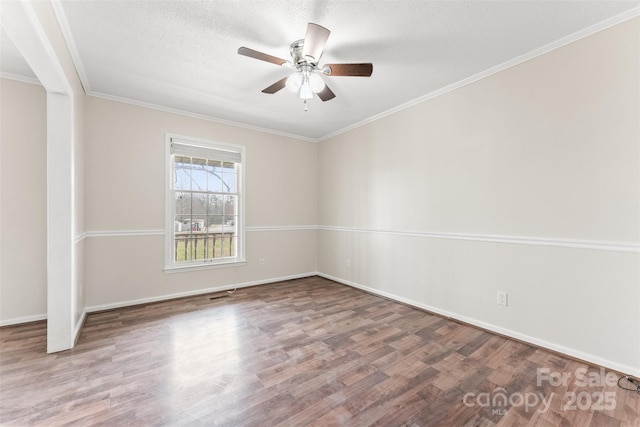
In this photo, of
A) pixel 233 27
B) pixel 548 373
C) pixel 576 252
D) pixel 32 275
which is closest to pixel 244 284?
pixel 32 275

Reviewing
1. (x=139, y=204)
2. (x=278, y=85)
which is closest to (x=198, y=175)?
→ (x=139, y=204)

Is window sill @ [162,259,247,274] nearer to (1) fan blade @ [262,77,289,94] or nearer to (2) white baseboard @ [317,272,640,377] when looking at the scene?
(2) white baseboard @ [317,272,640,377]

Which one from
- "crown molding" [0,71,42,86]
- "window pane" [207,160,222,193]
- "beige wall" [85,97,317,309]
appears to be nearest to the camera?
"crown molding" [0,71,42,86]

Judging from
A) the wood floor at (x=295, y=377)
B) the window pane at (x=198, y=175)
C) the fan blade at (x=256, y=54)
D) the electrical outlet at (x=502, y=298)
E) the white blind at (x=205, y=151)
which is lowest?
the wood floor at (x=295, y=377)

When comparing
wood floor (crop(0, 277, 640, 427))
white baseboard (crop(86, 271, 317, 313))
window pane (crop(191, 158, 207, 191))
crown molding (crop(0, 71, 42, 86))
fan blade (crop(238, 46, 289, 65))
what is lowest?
wood floor (crop(0, 277, 640, 427))

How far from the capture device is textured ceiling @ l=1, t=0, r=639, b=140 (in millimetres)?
1879

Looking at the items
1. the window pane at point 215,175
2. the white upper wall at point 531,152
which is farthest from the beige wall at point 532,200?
the window pane at point 215,175

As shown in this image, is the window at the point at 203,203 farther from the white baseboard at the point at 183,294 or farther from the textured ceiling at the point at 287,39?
the textured ceiling at the point at 287,39

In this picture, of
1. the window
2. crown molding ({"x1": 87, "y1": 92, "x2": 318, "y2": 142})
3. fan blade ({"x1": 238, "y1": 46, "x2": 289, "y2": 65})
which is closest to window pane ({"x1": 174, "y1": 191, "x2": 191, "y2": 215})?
the window

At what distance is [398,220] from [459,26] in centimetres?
220

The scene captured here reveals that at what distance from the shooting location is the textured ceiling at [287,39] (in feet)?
6.16

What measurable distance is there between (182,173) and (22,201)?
162cm

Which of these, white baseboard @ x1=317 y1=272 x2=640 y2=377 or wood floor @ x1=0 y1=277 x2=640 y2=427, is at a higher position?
white baseboard @ x1=317 y1=272 x2=640 y2=377

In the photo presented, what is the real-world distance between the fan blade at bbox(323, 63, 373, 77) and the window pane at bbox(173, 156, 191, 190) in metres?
2.67
